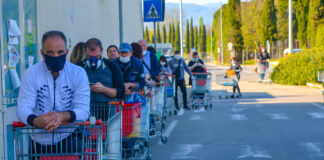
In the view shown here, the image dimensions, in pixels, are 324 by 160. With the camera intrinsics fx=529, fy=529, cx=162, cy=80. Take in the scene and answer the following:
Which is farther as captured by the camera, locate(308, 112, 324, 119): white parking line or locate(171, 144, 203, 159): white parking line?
locate(308, 112, 324, 119): white parking line

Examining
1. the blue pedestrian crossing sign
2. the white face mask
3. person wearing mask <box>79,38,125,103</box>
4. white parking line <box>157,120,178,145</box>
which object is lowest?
white parking line <box>157,120,178,145</box>

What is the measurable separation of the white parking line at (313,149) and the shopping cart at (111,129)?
4180mm

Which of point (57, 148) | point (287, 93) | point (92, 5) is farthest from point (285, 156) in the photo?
point (287, 93)

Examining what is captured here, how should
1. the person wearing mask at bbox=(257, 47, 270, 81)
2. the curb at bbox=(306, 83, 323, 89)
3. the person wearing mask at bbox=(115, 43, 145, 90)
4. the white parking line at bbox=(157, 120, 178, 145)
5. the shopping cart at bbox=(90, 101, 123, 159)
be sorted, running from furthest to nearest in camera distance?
the person wearing mask at bbox=(257, 47, 270, 81) → the curb at bbox=(306, 83, 323, 89) → the white parking line at bbox=(157, 120, 178, 145) → the person wearing mask at bbox=(115, 43, 145, 90) → the shopping cart at bbox=(90, 101, 123, 159)

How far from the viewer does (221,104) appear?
17812 millimetres

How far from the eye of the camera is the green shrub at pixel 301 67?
950 inches

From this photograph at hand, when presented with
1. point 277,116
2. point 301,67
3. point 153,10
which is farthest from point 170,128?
point 301,67

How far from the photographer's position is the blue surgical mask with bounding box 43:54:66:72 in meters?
4.27

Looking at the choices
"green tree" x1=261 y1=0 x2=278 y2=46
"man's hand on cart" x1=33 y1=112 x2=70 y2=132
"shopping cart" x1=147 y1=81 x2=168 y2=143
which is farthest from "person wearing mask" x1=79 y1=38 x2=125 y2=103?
"green tree" x1=261 y1=0 x2=278 y2=46

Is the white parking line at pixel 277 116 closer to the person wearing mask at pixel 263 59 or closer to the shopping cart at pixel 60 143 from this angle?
the shopping cart at pixel 60 143

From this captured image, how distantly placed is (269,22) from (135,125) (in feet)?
200

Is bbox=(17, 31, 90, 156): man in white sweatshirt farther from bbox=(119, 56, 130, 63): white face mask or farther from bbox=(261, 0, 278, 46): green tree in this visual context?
bbox=(261, 0, 278, 46): green tree

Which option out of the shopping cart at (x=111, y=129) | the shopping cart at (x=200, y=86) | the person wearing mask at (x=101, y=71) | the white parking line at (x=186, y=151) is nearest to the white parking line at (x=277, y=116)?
the shopping cart at (x=200, y=86)

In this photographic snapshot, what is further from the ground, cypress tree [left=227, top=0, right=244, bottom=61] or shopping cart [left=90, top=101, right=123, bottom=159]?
cypress tree [left=227, top=0, right=244, bottom=61]
